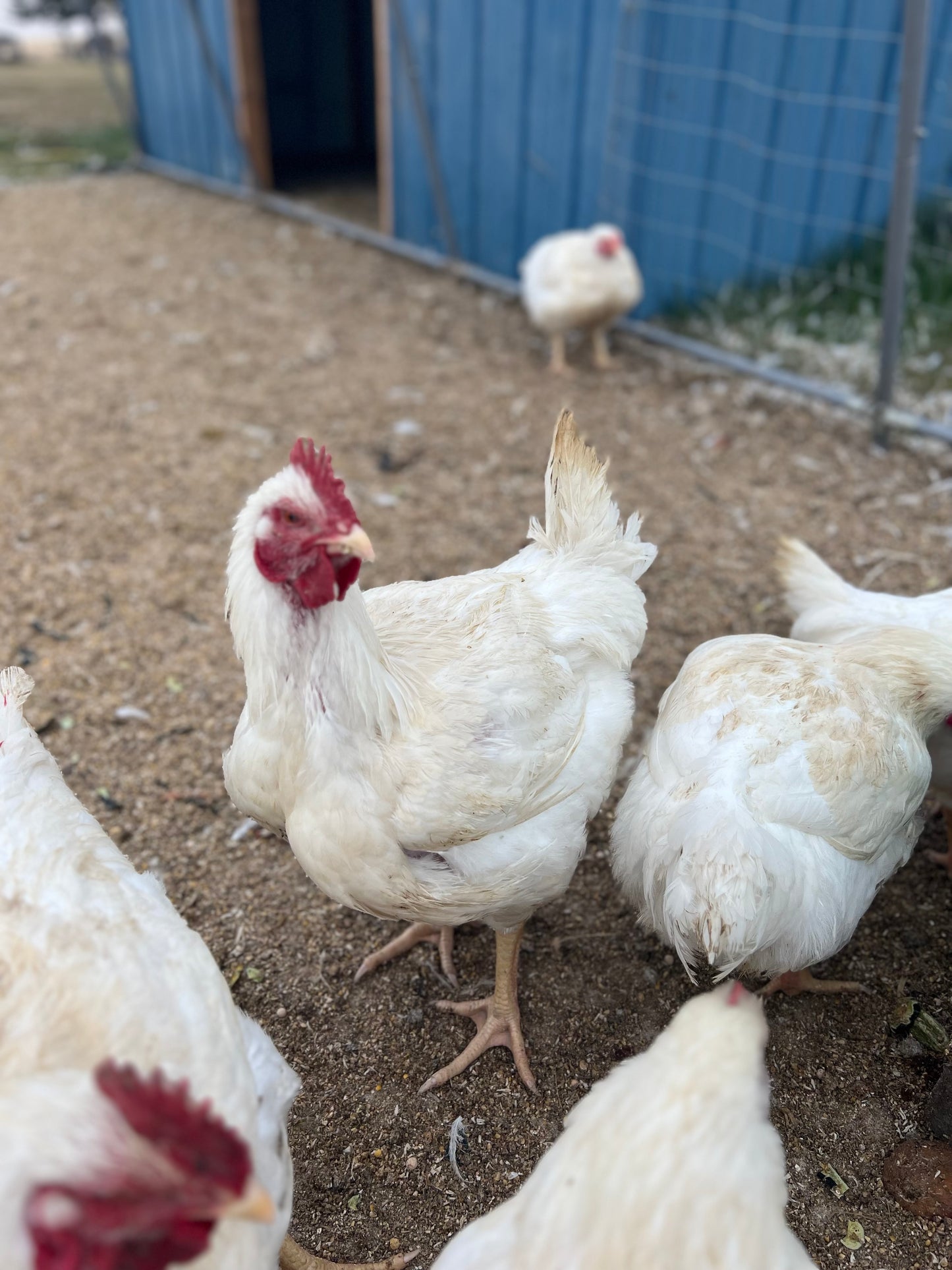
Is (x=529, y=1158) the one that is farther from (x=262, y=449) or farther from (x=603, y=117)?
(x=603, y=117)

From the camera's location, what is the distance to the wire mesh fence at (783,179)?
17.2ft

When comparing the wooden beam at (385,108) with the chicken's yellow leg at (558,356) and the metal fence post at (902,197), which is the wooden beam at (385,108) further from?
the metal fence post at (902,197)

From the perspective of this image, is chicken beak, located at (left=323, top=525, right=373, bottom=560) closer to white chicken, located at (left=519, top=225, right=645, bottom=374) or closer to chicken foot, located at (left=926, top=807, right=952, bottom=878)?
chicken foot, located at (left=926, top=807, right=952, bottom=878)

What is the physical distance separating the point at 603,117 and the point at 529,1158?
5.89 meters

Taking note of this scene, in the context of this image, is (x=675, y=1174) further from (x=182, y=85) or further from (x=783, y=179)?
(x=182, y=85)

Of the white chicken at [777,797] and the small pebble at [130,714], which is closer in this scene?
the white chicken at [777,797]

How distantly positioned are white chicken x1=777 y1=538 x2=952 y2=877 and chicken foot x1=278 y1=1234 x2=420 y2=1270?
1779 mm

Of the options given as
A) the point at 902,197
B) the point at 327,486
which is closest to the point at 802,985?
the point at 327,486

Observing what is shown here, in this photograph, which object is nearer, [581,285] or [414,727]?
[414,727]

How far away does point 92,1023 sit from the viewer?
1.33m

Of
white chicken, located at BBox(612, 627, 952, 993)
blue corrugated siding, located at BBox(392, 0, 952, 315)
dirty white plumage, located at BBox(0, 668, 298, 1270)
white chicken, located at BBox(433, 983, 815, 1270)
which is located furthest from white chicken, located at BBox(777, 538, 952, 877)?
blue corrugated siding, located at BBox(392, 0, 952, 315)

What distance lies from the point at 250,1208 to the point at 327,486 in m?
1.13

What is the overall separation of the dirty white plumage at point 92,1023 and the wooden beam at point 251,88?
8.67 metres

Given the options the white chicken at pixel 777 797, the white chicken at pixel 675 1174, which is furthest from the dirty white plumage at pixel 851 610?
the white chicken at pixel 675 1174
